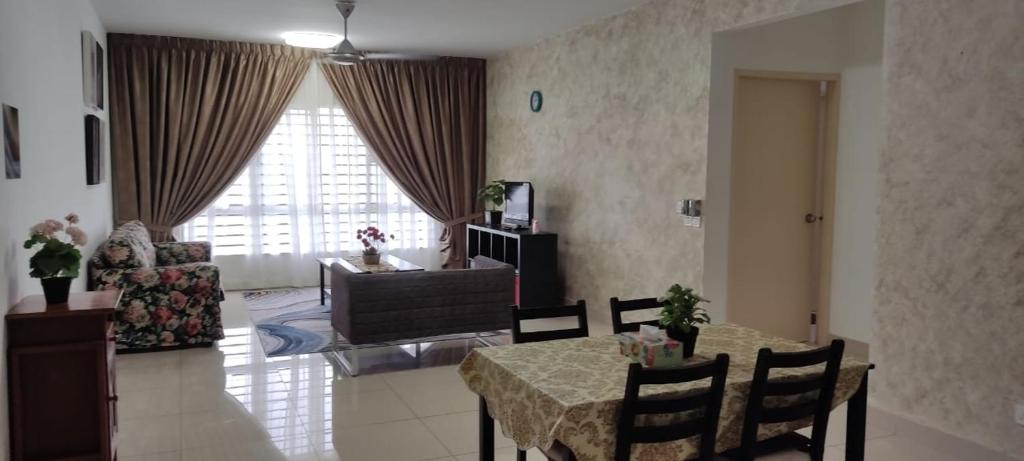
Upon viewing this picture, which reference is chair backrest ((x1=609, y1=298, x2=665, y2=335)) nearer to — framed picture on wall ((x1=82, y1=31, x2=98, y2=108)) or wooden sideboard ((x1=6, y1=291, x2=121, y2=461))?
wooden sideboard ((x1=6, y1=291, x2=121, y2=461))

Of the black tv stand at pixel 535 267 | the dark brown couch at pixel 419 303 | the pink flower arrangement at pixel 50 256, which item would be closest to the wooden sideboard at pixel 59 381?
the pink flower arrangement at pixel 50 256

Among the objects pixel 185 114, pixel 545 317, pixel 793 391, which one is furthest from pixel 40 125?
pixel 185 114

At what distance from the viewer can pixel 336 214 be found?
28.3ft

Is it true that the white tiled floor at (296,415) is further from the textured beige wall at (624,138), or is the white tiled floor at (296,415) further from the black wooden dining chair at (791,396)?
the textured beige wall at (624,138)

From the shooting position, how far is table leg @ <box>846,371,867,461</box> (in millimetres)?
2770

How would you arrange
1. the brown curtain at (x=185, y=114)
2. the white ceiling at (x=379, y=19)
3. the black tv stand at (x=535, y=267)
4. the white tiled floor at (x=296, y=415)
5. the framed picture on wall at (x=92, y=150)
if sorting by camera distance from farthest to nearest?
the brown curtain at (x=185, y=114) → the black tv stand at (x=535, y=267) → the white ceiling at (x=379, y=19) → the framed picture on wall at (x=92, y=150) → the white tiled floor at (x=296, y=415)

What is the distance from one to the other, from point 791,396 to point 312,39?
5.73 meters

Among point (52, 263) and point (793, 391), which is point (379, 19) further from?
point (793, 391)

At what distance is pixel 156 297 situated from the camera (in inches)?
212

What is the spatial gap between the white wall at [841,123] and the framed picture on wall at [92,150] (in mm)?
4389

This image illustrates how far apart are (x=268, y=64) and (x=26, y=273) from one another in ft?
16.4

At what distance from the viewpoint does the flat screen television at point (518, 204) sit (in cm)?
728

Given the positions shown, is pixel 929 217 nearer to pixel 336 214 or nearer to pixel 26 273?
pixel 26 273

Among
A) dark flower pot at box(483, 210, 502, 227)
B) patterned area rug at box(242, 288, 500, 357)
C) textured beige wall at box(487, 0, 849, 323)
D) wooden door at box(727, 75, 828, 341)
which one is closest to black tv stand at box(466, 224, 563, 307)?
textured beige wall at box(487, 0, 849, 323)
